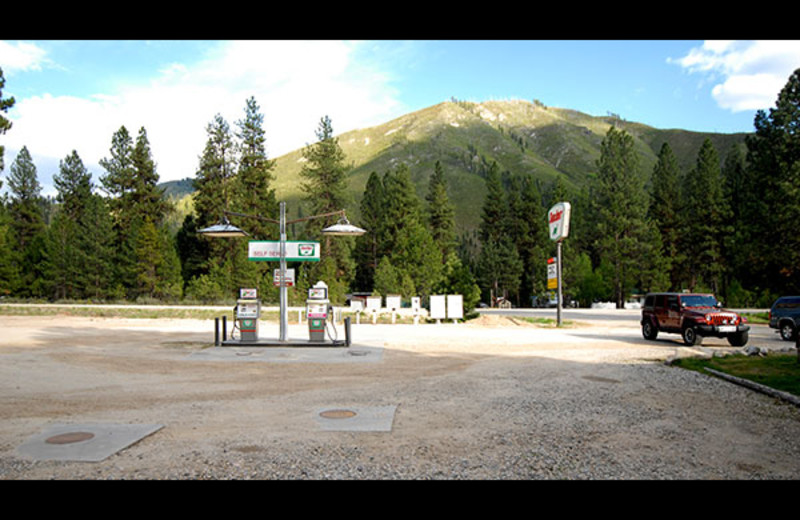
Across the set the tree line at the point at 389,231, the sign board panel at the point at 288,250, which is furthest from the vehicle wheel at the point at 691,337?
the tree line at the point at 389,231

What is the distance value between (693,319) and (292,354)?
13.0m

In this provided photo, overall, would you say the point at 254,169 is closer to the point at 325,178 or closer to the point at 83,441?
the point at 325,178

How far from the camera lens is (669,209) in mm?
67125

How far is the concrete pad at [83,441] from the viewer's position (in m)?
5.95

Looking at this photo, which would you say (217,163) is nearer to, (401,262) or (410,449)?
(401,262)

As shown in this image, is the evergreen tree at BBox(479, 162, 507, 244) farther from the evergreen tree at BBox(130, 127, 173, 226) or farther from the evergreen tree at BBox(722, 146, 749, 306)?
the evergreen tree at BBox(130, 127, 173, 226)

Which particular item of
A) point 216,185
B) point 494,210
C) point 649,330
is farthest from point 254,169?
point 649,330

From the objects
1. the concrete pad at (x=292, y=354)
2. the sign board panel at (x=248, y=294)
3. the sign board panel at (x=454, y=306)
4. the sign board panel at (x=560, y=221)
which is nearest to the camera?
the concrete pad at (x=292, y=354)

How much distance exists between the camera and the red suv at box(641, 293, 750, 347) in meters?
17.0

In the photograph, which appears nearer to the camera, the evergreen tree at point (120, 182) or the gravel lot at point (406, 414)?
the gravel lot at point (406, 414)

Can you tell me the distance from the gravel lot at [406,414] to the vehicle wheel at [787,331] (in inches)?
304

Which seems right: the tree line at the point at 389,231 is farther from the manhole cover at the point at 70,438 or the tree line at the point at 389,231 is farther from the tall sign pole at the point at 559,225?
the manhole cover at the point at 70,438

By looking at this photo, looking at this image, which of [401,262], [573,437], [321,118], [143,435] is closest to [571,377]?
[573,437]

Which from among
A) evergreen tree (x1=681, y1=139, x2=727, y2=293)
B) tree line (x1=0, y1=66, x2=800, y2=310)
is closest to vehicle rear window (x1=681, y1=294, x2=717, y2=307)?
tree line (x1=0, y1=66, x2=800, y2=310)
